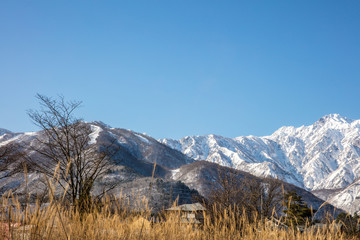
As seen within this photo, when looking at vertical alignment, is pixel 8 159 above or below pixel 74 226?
above

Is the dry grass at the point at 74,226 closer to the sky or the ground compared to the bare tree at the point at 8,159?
closer to the ground

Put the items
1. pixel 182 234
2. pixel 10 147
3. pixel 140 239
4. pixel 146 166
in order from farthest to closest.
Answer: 1. pixel 146 166
2. pixel 10 147
3. pixel 182 234
4. pixel 140 239

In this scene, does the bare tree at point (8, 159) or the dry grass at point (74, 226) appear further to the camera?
the bare tree at point (8, 159)

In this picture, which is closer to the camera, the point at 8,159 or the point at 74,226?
the point at 74,226

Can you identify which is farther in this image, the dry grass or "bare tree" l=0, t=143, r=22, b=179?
"bare tree" l=0, t=143, r=22, b=179

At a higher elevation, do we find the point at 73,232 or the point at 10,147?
the point at 10,147

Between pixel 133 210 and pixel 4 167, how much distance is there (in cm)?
1680

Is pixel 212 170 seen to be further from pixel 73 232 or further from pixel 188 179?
pixel 73 232

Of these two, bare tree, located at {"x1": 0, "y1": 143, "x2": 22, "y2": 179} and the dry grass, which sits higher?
bare tree, located at {"x1": 0, "y1": 143, "x2": 22, "y2": 179}

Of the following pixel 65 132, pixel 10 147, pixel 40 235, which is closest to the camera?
pixel 40 235

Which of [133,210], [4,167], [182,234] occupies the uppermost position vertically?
[4,167]

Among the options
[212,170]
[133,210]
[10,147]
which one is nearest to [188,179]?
[212,170]

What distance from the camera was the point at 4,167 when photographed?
1841 centimetres

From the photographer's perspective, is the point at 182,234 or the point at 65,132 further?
the point at 65,132
